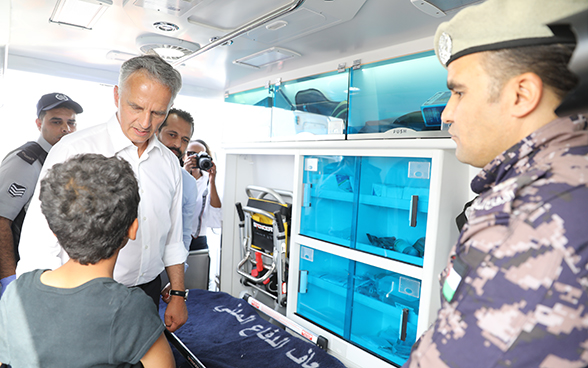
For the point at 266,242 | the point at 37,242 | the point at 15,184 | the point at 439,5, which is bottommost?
the point at 266,242

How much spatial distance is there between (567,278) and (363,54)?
8.13 feet

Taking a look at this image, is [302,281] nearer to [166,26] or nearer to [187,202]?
[187,202]

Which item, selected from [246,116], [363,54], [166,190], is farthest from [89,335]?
[246,116]

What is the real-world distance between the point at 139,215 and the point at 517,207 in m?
1.55

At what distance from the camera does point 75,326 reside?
94 cm

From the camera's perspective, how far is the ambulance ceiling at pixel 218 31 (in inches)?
79.4

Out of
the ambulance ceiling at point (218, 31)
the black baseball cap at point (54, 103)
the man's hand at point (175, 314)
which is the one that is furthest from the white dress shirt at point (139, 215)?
the black baseball cap at point (54, 103)

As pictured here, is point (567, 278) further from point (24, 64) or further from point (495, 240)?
point (24, 64)

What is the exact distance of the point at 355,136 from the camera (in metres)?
2.54

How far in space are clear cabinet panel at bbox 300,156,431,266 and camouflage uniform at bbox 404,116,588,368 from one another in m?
1.62

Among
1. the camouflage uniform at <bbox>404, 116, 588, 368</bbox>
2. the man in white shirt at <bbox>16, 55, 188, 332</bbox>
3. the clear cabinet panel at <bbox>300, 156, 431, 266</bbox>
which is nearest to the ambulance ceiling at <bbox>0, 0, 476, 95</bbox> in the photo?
the man in white shirt at <bbox>16, 55, 188, 332</bbox>

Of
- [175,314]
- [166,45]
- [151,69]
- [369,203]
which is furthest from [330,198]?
[166,45]

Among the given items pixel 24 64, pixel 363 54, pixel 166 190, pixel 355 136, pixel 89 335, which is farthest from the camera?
pixel 24 64

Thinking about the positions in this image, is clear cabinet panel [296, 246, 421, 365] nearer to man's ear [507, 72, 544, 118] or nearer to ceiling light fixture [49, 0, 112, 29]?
man's ear [507, 72, 544, 118]
